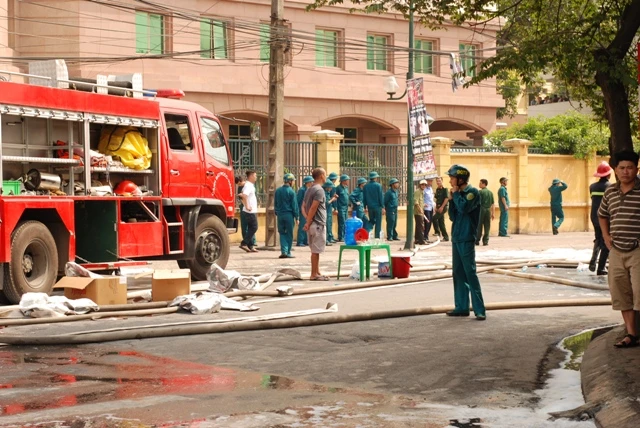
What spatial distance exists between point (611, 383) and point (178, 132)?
11148mm

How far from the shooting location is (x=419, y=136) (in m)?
25.6

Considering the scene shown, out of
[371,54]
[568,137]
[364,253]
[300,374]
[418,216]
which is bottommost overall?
[300,374]

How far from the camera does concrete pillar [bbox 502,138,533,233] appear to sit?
35875mm

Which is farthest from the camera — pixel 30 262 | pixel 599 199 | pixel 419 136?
pixel 419 136

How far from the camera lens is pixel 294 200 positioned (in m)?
24.3

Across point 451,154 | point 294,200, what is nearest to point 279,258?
point 294,200

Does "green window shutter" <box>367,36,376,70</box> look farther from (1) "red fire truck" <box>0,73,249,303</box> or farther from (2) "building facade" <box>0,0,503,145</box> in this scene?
(1) "red fire truck" <box>0,73,249,303</box>

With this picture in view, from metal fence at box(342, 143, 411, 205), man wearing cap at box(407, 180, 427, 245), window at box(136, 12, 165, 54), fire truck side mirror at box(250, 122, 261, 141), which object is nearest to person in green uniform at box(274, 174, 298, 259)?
fire truck side mirror at box(250, 122, 261, 141)

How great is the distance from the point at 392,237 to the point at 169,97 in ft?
44.4

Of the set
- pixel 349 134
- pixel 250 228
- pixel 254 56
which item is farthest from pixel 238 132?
pixel 250 228

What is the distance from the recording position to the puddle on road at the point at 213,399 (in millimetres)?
7047

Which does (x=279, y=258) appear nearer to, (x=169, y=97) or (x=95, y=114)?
(x=169, y=97)

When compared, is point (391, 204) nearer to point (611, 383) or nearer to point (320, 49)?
point (320, 49)

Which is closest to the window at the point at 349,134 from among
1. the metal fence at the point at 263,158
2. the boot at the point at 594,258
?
the metal fence at the point at 263,158
